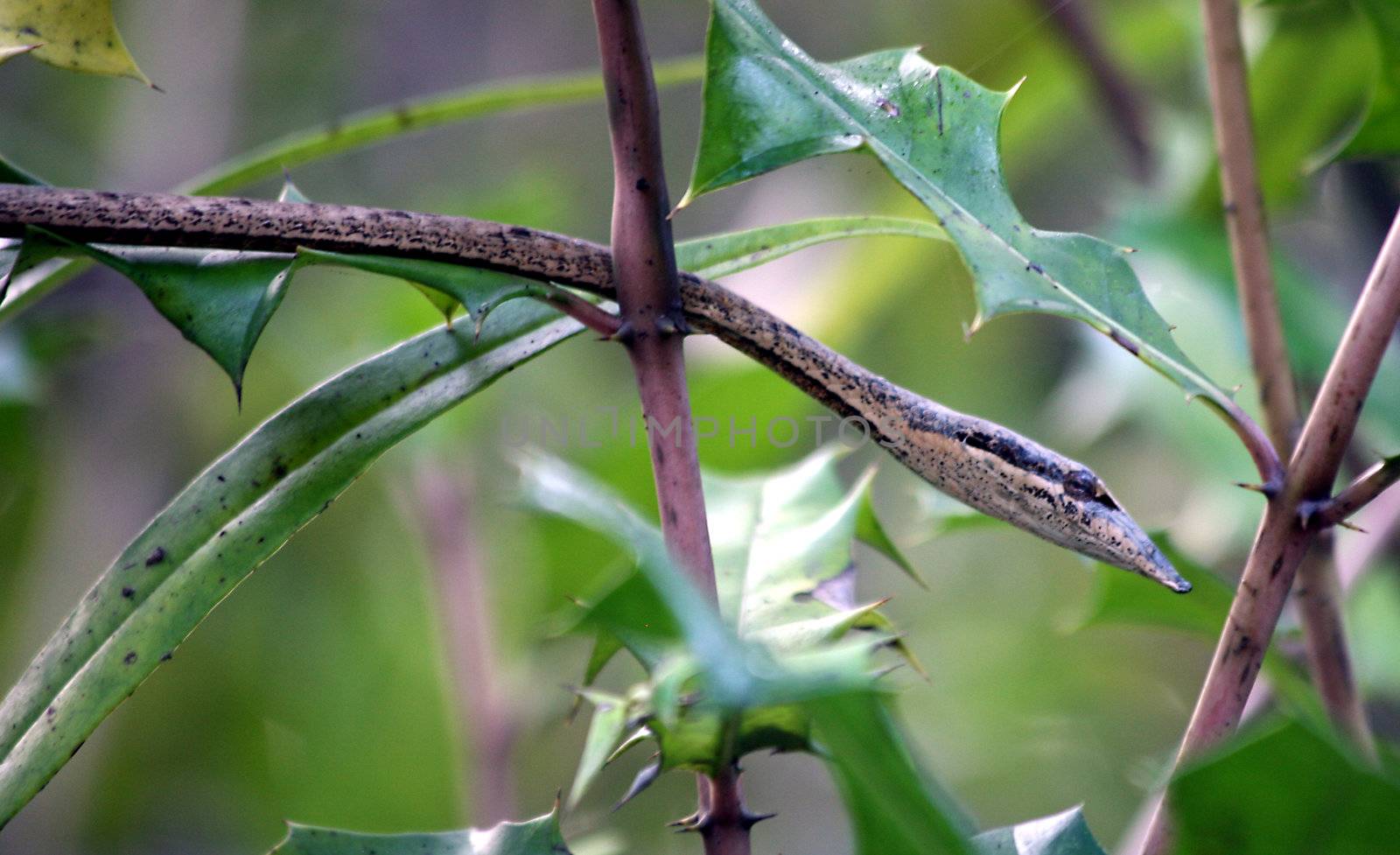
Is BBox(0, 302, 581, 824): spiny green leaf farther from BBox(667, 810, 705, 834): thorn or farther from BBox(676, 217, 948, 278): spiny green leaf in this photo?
BBox(667, 810, 705, 834): thorn

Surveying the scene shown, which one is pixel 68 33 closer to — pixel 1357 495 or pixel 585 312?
pixel 585 312

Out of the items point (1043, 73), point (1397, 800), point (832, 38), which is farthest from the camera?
point (832, 38)

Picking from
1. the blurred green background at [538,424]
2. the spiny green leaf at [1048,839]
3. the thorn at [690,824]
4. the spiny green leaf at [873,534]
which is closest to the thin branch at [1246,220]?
the blurred green background at [538,424]

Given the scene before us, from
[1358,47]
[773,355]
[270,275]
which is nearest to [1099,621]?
[773,355]

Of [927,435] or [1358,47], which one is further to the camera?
[1358,47]

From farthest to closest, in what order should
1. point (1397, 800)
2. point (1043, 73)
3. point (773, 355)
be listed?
1. point (1043, 73)
2. point (773, 355)
3. point (1397, 800)

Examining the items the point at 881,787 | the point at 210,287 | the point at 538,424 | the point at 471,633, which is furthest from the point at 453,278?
the point at 538,424

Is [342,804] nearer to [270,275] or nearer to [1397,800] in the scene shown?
[270,275]
